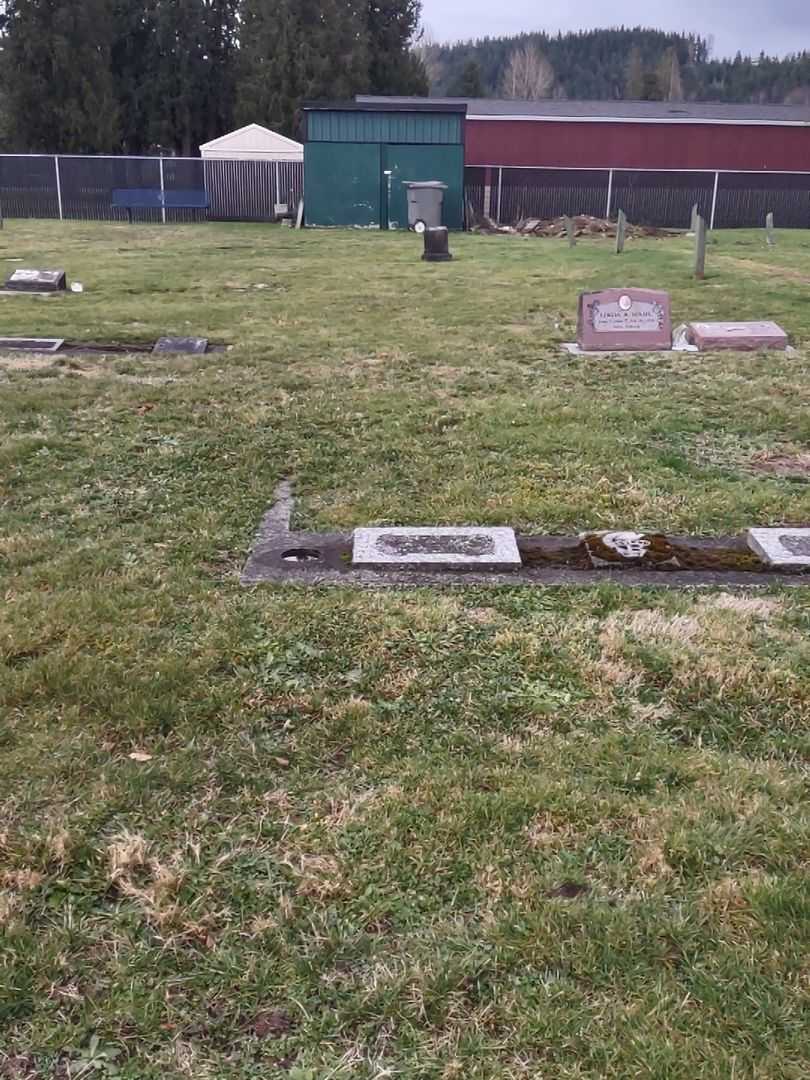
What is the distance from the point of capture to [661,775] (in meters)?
2.83

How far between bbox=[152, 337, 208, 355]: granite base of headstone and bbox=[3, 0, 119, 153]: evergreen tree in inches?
1346

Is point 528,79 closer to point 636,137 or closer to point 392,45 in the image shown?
point 392,45

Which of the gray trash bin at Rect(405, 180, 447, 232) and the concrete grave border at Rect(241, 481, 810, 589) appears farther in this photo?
the gray trash bin at Rect(405, 180, 447, 232)

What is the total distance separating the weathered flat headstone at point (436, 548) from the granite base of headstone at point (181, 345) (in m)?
5.21

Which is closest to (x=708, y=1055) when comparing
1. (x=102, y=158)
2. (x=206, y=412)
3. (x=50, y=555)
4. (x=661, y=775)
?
(x=661, y=775)

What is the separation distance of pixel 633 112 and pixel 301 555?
33863mm

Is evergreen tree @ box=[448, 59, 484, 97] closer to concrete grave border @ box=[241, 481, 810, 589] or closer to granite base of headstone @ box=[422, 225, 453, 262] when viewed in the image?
granite base of headstone @ box=[422, 225, 453, 262]

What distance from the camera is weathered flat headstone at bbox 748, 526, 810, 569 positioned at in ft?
14.2

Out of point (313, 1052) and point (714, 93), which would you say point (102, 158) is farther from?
point (714, 93)

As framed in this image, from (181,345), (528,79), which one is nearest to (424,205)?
(181,345)

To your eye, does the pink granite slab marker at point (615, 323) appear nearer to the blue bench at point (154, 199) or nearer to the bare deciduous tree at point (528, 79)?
the blue bench at point (154, 199)

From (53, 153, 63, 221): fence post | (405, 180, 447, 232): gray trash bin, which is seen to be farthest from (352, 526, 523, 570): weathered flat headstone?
(53, 153, 63, 221): fence post

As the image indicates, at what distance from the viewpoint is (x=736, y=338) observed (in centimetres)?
956

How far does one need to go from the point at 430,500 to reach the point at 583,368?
3962 mm
